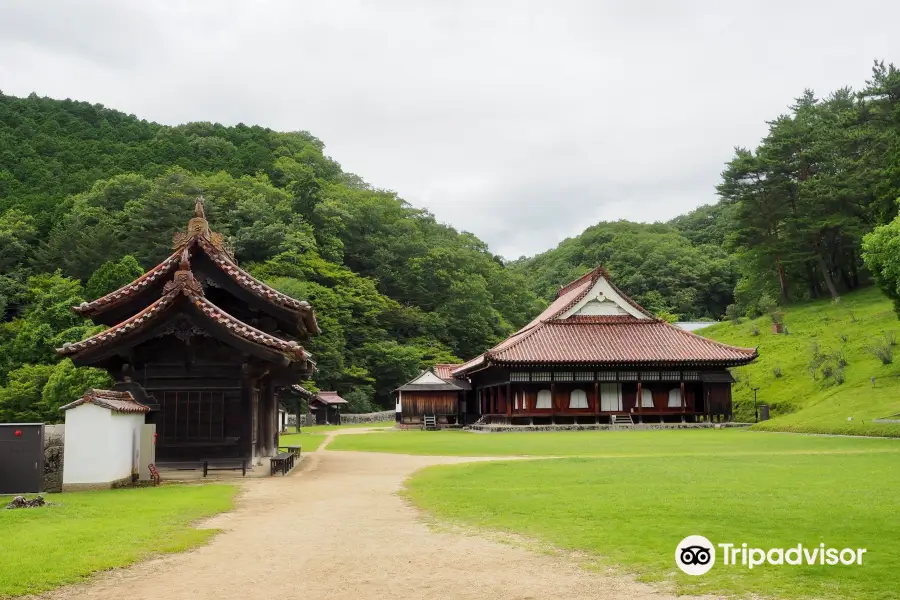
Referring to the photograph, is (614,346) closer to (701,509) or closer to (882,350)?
(882,350)

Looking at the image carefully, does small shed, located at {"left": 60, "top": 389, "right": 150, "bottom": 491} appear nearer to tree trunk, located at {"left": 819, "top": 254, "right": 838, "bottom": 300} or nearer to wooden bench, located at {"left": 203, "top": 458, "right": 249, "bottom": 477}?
wooden bench, located at {"left": 203, "top": 458, "right": 249, "bottom": 477}

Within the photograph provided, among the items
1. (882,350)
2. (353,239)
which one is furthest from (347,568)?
(353,239)

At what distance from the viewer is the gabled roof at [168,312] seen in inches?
650

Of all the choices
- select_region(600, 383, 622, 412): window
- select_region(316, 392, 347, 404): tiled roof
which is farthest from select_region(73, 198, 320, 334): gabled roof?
select_region(316, 392, 347, 404): tiled roof

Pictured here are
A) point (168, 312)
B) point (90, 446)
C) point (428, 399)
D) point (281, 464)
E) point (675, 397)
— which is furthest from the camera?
point (428, 399)

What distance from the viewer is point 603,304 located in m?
47.5

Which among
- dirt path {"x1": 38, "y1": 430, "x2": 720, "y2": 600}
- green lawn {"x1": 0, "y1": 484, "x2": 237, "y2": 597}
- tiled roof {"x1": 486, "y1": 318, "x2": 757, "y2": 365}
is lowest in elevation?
dirt path {"x1": 38, "y1": 430, "x2": 720, "y2": 600}

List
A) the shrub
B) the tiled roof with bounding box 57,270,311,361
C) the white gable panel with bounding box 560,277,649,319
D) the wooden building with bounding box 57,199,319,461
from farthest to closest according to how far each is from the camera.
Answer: the white gable panel with bounding box 560,277,649,319 < the shrub < the wooden building with bounding box 57,199,319,461 < the tiled roof with bounding box 57,270,311,361

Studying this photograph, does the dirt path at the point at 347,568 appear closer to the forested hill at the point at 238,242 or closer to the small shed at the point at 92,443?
the small shed at the point at 92,443

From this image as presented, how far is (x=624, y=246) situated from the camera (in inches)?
3878

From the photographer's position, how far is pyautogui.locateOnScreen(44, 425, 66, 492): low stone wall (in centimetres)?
1439

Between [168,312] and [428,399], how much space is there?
34906 millimetres

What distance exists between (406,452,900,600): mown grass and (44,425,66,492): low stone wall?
690cm

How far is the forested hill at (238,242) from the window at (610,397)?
27635mm
